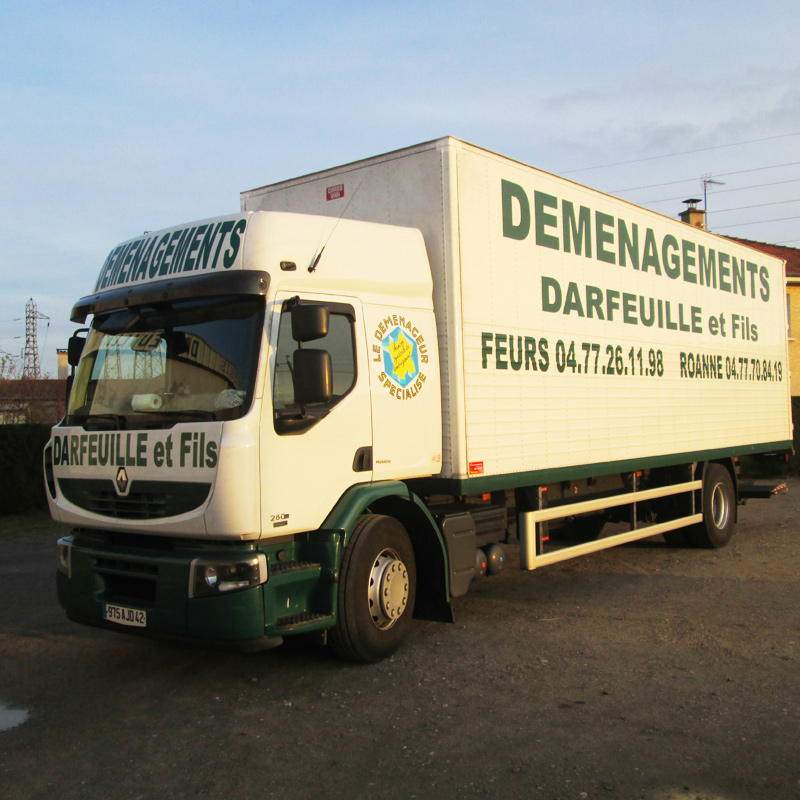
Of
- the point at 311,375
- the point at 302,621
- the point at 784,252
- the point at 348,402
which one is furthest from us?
the point at 784,252

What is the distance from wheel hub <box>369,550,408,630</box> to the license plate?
148 cm

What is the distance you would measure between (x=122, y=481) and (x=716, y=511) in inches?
307

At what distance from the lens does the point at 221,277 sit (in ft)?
16.8

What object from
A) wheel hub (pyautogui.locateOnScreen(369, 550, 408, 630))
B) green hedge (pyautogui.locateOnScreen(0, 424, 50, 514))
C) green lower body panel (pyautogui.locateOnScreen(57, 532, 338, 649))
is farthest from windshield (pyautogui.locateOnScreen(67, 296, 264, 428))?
green hedge (pyautogui.locateOnScreen(0, 424, 50, 514))

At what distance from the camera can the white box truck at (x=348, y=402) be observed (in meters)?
4.96

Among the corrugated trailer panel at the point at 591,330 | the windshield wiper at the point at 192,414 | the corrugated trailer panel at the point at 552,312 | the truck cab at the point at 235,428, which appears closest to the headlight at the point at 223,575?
the truck cab at the point at 235,428

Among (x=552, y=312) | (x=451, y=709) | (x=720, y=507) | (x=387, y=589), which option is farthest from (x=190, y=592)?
(x=720, y=507)

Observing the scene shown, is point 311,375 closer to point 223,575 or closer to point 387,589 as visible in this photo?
point 223,575

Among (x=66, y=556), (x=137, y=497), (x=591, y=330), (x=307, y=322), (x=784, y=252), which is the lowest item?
(x=66, y=556)

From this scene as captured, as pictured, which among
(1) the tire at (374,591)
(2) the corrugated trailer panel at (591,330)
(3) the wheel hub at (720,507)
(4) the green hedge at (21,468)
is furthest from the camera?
(4) the green hedge at (21,468)

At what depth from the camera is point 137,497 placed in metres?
5.18

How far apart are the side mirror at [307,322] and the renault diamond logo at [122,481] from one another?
1.40 meters

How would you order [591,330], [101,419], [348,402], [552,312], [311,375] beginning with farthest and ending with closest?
1. [591,330]
2. [552,312]
3. [348,402]
4. [101,419]
5. [311,375]

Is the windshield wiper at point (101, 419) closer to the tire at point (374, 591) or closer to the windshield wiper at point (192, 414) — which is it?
the windshield wiper at point (192, 414)
